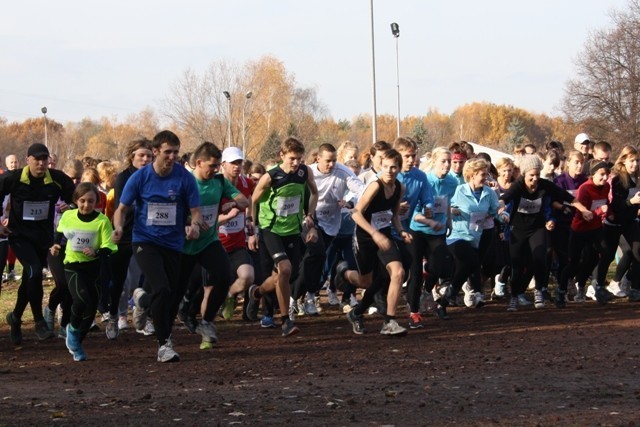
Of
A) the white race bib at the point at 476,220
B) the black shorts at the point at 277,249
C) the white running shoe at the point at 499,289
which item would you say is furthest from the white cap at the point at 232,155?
the white running shoe at the point at 499,289

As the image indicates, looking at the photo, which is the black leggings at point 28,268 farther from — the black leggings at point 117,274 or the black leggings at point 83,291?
the black leggings at point 83,291

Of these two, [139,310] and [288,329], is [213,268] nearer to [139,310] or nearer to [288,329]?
[288,329]

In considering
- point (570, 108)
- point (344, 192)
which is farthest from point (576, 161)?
point (570, 108)

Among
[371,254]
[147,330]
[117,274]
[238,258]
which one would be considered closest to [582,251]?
[371,254]

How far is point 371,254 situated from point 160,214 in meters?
2.78

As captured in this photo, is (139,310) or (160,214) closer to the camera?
(160,214)

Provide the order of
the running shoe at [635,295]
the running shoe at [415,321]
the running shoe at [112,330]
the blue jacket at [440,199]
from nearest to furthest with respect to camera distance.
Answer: the running shoe at [112,330], the running shoe at [415,321], the blue jacket at [440,199], the running shoe at [635,295]

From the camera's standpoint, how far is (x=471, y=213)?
1392 centimetres

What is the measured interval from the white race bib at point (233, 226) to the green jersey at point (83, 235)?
1978 mm

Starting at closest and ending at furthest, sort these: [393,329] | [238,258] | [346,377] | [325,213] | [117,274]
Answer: [346,377], [393,329], [117,274], [238,258], [325,213]

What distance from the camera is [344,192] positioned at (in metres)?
14.7

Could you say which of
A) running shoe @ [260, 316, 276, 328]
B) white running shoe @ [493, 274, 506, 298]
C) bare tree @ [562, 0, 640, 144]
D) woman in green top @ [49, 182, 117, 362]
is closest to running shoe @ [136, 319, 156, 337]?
running shoe @ [260, 316, 276, 328]

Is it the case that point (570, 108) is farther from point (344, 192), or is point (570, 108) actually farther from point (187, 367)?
point (187, 367)

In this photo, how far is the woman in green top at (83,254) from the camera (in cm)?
1076
